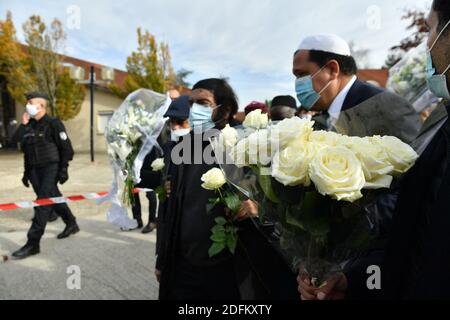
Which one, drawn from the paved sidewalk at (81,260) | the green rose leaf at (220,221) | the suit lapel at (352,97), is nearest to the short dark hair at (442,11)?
the suit lapel at (352,97)

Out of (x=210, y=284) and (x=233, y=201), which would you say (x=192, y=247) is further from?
(x=233, y=201)

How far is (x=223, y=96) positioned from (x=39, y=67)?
18269 millimetres

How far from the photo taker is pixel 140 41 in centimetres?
1933

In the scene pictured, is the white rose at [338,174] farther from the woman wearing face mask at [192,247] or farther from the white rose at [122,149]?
the white rose at [122,149]

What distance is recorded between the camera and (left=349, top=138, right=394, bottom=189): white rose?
935 mm

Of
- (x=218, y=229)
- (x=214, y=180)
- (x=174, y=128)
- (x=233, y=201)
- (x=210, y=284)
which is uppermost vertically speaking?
(x=174, y=128)

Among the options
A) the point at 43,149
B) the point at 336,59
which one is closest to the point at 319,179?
the point at 336,59

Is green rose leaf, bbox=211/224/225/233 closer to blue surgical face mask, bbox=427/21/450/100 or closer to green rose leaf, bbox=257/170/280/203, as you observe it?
green rose leaf, bbox=257/170/280/203

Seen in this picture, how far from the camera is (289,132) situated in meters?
0.98

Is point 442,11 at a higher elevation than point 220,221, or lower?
higher

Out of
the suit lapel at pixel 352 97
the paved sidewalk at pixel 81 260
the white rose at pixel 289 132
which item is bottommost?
the paved sidewalk at pixel 81 260

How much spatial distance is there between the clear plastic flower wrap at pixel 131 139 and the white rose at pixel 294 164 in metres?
2.45

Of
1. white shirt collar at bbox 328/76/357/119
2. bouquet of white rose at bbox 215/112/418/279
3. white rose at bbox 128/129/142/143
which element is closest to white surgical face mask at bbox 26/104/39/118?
white rose at bbox 128/129/142/143

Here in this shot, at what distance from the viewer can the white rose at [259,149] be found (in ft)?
3.38
